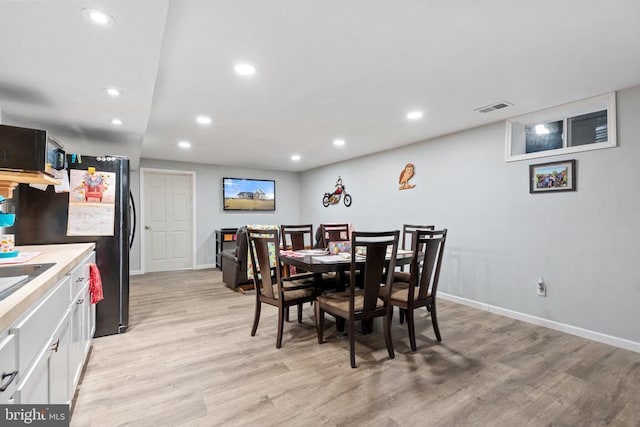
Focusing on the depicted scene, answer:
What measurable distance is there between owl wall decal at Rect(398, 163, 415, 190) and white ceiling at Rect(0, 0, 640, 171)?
46.7 inches

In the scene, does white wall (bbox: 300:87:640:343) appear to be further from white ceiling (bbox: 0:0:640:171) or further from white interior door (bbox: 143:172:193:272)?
white interior door (bbox: 143:172:193:272)

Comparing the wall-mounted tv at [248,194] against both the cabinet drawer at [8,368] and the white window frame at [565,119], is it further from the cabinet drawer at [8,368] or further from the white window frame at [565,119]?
the cabinet drawer at [8,368]

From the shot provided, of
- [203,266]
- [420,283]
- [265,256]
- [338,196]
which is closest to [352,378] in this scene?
[420,283]

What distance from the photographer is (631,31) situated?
1893mm

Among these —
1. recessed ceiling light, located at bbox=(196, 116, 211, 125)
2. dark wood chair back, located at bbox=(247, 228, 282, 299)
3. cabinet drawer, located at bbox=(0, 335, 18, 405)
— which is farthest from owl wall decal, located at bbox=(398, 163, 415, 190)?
cabinet drawer, located at bbox=(0, 335, 18, 405)

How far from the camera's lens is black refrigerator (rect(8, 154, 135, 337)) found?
8.55 feet

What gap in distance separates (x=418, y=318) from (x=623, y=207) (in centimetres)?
217

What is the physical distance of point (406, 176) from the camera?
16.0 ft

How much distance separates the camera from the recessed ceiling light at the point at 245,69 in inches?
90.5

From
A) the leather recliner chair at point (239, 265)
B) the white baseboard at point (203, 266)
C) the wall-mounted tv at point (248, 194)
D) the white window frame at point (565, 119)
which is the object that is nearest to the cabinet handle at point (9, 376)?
the leather recliner chair at point (239, 265)

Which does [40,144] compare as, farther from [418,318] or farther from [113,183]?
[418,318]

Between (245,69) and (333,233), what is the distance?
2.56 m

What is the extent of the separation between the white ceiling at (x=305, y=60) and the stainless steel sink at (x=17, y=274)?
1.22 metres

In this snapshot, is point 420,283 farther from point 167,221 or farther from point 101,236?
point 167,221
